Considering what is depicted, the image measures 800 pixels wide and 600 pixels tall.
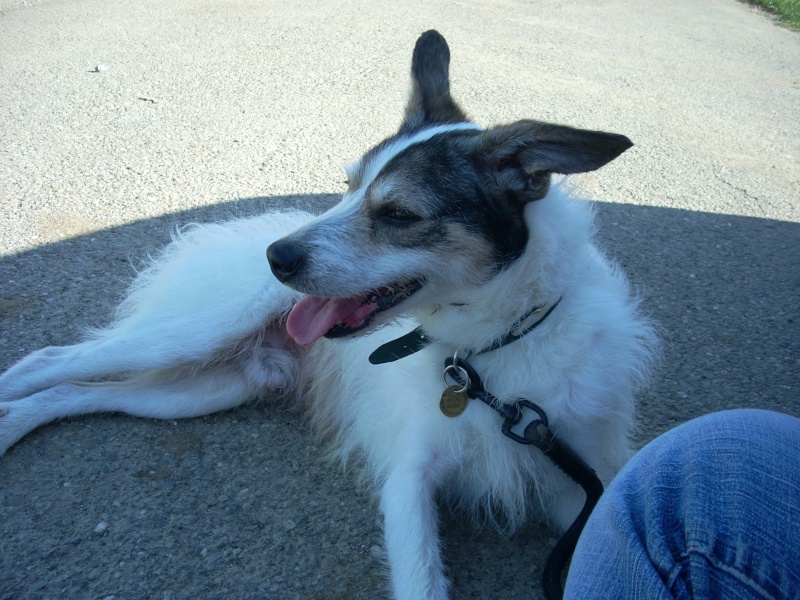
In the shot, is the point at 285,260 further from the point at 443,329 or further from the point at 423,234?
the point at 443,329

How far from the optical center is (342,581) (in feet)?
7.65

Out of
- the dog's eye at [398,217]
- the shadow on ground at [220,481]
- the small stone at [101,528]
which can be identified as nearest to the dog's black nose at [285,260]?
the dog's eye at [398,217]

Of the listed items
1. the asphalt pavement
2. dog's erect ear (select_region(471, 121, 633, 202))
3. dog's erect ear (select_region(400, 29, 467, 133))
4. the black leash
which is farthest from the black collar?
dog's erect ear (select_region(400, 29, 467, 133))

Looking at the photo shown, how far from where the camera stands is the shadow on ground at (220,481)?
7.56 feet

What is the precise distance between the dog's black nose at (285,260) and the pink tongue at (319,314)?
19 centimetres

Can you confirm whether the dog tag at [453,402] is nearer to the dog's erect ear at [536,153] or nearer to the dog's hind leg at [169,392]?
the dog's erect ear at [536,153]

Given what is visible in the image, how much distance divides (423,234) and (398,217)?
131 mm

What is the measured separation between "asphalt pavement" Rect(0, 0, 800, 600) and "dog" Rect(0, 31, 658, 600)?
0.19 metres

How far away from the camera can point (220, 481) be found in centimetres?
268

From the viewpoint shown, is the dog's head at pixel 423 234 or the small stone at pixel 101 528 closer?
the dog's head at pixel 423 234

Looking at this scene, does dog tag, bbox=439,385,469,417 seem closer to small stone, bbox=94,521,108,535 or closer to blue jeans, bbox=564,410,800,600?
blue jeans, bbox=564,410,800,600

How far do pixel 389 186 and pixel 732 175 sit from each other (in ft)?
14.8

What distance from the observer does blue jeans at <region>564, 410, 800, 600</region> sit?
1.19 metres

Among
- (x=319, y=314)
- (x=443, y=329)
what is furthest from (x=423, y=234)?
(x=319, y=314)
